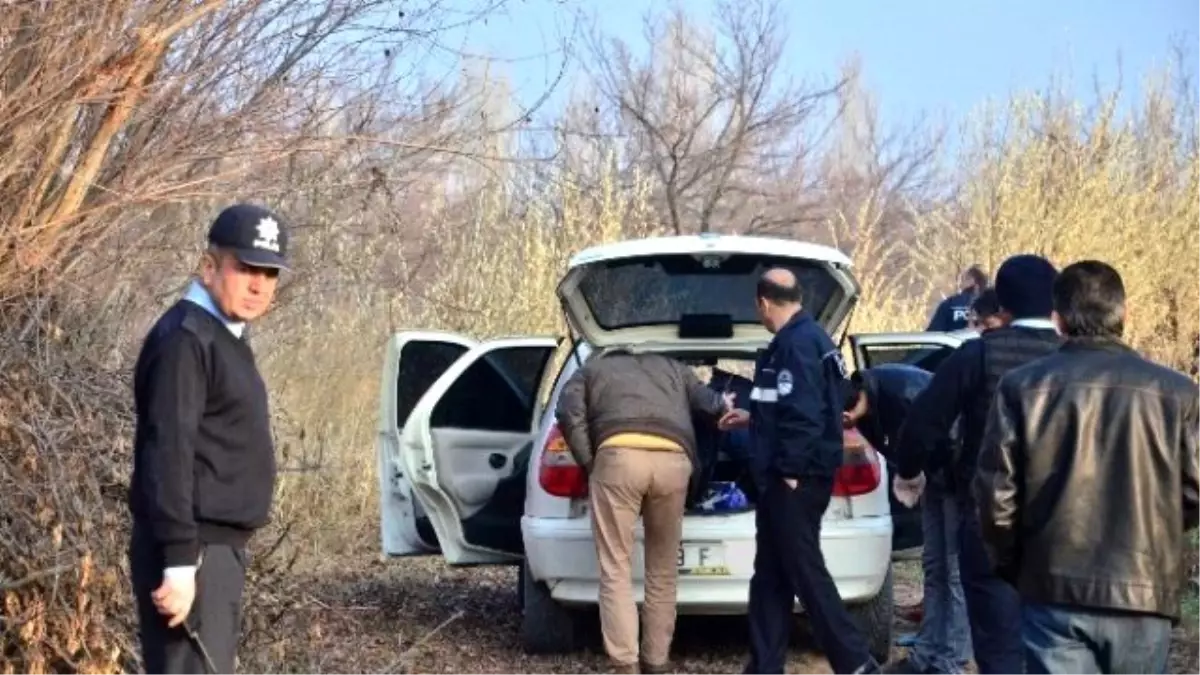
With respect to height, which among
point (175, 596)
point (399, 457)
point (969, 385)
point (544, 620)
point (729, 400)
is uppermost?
point (969, 385)

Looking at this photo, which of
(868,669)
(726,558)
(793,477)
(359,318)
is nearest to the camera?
(868,669)

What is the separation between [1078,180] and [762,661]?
10933 mm

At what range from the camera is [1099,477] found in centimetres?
495

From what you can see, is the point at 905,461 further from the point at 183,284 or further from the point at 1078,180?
the point at 1078,180

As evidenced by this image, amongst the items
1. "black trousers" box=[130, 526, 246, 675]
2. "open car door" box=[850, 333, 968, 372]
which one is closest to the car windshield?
"open car door" box=[850, 333, 968, 372]

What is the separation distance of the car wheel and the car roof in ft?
5.26

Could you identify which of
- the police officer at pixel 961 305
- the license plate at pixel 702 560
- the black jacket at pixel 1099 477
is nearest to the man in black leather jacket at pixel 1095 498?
the black jacket at pixel 1099 477

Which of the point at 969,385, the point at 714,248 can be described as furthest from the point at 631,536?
the point at 969,385

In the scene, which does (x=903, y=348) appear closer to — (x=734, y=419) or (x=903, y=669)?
(x=734, y=419)

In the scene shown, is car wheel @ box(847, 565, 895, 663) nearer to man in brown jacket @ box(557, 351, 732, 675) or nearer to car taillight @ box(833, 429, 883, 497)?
car taillight @ box(833, 429, 883, 497)

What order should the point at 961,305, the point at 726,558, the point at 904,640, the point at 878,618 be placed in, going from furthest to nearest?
the point at 961,305 → the point at 904,640 → the point at 878,618 → the point at 726,558

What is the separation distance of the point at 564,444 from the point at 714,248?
1240 millimetres

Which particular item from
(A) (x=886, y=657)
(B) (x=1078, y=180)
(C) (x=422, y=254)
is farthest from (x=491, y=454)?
(B) (x=1078, y=180)

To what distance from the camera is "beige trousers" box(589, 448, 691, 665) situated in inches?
319
